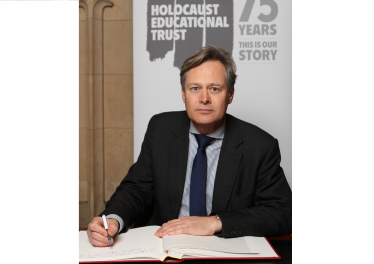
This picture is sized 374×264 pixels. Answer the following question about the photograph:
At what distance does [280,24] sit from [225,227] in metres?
1.96

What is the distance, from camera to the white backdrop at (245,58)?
9.37ft

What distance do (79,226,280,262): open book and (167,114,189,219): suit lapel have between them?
613 millimetres

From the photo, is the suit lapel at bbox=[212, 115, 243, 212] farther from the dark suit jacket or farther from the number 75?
the number 75

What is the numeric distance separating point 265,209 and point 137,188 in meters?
0.76

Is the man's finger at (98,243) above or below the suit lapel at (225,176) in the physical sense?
below

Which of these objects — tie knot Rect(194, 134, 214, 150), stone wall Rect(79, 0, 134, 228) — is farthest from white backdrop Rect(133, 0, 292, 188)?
stone wall Rect(79, 0, 134, 228)

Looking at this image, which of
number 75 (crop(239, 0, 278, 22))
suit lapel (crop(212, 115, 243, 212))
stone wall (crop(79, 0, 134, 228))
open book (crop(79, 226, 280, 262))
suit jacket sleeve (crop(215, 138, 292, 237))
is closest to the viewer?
open book (crop(79, 226, 280, 262))

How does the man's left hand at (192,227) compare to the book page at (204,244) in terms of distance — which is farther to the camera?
the man's left hand at (192,227)

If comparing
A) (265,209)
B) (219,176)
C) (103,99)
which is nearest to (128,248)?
(265,209)

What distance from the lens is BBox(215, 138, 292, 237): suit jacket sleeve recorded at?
146 centimetres

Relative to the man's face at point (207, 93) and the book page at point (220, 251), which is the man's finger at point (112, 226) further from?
the man's face at point (207, 93)

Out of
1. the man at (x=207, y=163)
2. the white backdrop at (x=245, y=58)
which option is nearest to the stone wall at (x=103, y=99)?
the white backdrop at (x=245, y=58)

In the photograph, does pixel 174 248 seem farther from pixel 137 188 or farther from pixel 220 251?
pixel 137 188
